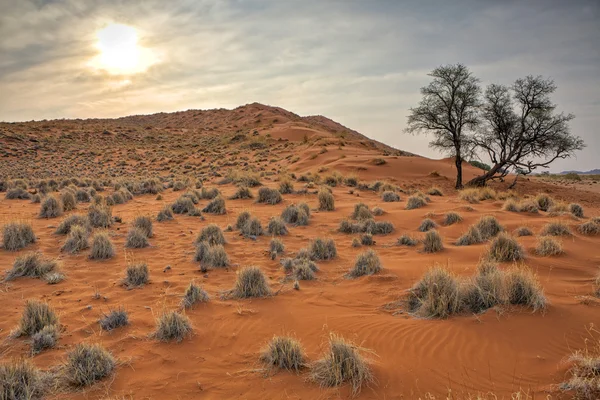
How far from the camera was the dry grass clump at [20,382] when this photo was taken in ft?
12.7

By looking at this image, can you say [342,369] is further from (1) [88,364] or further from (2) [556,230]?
(2) [556,230]

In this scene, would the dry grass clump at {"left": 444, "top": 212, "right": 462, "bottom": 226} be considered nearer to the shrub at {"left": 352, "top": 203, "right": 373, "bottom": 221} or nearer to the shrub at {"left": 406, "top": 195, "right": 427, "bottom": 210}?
the shrub at {"left": 352, "top": 203, "right": 373, "bottom": 221}

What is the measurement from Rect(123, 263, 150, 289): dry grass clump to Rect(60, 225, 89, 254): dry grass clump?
8.72ft

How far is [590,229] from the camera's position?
10.3 m

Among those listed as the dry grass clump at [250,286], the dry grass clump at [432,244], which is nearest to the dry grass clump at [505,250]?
the dry grass clump at [432,244]

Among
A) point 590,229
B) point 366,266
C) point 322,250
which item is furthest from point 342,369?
point 590,229

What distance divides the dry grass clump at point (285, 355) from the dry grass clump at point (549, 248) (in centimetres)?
617

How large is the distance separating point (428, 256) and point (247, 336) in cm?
490

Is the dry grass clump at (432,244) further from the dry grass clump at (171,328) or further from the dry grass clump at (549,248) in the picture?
the dry grass clump at (171,328)

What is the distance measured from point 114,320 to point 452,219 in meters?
9.90

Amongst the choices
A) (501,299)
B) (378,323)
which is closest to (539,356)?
(501,299)

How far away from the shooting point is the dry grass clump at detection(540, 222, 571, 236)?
9781 mm

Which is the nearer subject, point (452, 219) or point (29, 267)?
point (29, 267)

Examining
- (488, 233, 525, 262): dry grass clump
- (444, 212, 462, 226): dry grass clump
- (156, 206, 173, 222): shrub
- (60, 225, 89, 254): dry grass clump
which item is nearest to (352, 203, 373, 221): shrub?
(444, 212, 462, 226): dry grass clump
